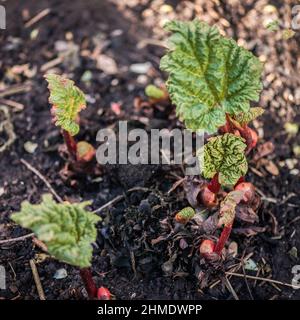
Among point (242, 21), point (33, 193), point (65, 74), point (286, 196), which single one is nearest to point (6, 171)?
point (33, 193)

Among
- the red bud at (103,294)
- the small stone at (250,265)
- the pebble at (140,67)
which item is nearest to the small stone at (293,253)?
the small stone at (250,265)

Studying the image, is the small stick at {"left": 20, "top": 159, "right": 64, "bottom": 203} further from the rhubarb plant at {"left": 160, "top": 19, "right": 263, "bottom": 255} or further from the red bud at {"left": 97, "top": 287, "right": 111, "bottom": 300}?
the rhubarb plant at {"left": 160, "top": 19, "right": 263, "bottom": 255}

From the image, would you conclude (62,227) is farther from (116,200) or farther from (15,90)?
(15,90)

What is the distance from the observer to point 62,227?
150 cm

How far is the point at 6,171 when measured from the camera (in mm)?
2131

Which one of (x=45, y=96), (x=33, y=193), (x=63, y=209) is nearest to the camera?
(x=63, y=209)

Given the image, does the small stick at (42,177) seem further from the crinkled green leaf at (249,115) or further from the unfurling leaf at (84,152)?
the crinkled green leaf at (249,115)

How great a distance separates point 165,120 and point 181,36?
0.65 meters

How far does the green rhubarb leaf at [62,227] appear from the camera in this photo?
1439 mm

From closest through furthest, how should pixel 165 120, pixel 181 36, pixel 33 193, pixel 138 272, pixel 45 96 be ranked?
1. pixel 181 36
2. pixel 138 272
3. pixel 33 193
4. pixel 165 120
5. pixel 45 96

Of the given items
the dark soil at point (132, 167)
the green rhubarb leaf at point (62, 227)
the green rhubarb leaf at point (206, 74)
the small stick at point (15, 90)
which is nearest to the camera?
the green rhubarb leaf at point (62, 227)

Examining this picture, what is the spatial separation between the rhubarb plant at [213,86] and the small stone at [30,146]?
78cm

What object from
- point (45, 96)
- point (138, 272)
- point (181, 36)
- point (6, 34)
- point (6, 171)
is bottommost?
point (138, 272)

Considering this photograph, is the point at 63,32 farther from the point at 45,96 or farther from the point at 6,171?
the point at 6,171
